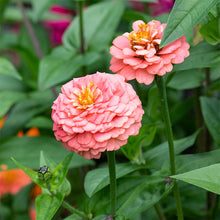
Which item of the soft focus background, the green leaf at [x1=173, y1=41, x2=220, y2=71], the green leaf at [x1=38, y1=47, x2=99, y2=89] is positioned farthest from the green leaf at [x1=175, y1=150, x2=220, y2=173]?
the green leaf at [x1=38, y1=47, x2=99, y2=89]

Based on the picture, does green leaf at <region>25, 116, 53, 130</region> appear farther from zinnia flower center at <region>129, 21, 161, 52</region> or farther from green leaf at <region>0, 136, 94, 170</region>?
zinnia flower center at <region>129, 21, 161, 52</region>

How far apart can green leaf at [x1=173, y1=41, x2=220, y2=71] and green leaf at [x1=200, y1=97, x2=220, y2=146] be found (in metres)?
0.09

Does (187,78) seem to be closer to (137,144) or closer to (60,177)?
(137,144)

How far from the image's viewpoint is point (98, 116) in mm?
365

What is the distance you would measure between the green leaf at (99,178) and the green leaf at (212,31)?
173mm

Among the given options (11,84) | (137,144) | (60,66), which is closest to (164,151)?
(137,144)

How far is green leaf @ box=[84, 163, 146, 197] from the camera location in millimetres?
459

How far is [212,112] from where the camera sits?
553 mm

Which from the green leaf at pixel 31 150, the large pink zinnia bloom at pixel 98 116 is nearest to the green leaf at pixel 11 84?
the green leaf at pixel 31 150

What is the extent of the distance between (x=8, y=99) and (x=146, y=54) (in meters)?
0.40

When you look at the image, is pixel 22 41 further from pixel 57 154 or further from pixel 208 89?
pixel 208 89

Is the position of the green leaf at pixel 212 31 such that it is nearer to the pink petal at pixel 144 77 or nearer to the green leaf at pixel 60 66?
the pink petal at pixel 144 77

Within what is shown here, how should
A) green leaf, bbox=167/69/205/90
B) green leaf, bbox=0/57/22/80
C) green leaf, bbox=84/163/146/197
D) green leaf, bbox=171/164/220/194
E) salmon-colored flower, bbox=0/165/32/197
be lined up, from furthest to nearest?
salmon-colored flower, bbox=0/165/32/197 < green leaf, bbox=0/57/22/80 < green leaf, bbox=167/69/205/90 < green leaf, bbox=84/163/146/197 < green leaf, bbox=171/164/220/194

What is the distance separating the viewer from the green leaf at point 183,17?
0.38 meters
